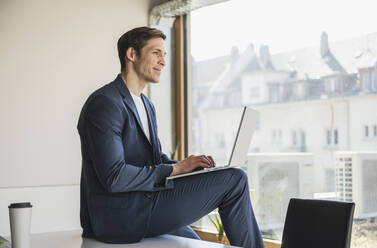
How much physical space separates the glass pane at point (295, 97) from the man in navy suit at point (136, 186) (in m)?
1.40

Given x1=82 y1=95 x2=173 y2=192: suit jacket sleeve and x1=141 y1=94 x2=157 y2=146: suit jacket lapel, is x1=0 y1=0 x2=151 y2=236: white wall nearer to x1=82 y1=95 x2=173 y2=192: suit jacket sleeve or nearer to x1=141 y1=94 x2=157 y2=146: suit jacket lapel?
x1=141 y1=94 x2=157 y2=146: suit jacket lapel

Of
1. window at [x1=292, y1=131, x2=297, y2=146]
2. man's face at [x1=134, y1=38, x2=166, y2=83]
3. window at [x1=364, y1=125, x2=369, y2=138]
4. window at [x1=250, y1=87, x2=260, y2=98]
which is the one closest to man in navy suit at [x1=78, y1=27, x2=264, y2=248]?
man's face at [x1=134, y1=38, x2=166, y2=83]

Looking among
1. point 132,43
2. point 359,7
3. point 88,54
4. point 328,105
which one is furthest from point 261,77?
point 132,43

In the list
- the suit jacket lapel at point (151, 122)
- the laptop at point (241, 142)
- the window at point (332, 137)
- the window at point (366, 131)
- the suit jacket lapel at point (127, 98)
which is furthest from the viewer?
the window at point (332, 137)

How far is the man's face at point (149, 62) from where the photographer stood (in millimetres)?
2363

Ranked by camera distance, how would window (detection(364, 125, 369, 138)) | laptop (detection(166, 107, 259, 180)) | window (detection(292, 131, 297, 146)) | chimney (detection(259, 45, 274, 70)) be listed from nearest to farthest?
1. laptop (detection(166, 107, 259, 180))
2. window (detection(364, 125, 369, 138))
3. window (detection(292, 131, 297, 146))
4. chimney (detection(259, 45, 274, 70))

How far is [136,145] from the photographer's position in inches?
86.4

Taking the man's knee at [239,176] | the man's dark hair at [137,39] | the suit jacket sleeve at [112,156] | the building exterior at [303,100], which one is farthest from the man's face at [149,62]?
the building exterior at [303,100]

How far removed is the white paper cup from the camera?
193 centimetres

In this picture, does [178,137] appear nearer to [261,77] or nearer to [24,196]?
[261,77]

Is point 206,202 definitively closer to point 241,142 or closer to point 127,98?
point 241,142

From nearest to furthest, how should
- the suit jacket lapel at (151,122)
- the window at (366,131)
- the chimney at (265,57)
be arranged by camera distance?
1. the suit jacket lapel at (151,122)
2. the window at (366,131)
3. the chimney at (265,57)

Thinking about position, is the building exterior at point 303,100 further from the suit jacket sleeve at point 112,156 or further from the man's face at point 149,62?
the suit jacket sleeve at point 112,156

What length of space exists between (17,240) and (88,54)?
8.03 feet
